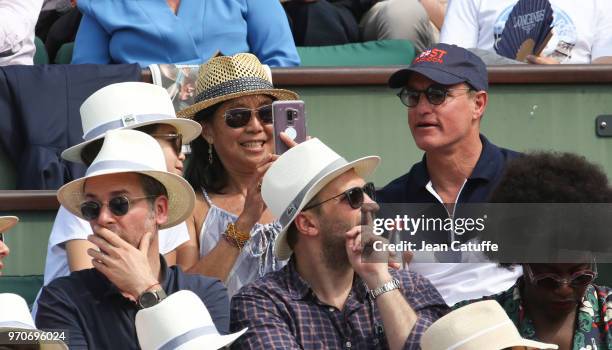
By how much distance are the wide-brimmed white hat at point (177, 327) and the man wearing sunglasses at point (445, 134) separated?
176 centimetres

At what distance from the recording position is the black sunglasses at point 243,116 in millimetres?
6098

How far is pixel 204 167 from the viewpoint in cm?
623

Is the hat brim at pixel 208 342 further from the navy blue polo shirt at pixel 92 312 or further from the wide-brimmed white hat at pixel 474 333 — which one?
the wide-brimmed white hat at pixel 474 333

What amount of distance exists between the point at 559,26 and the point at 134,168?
10.2ft

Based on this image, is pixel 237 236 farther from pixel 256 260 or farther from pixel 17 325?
pixel 17 325

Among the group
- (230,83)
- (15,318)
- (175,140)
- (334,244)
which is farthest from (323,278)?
(230,83)

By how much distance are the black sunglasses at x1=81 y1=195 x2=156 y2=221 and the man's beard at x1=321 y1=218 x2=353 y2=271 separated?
69 centimetres

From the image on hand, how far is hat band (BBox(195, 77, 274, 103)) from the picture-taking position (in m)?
6.11

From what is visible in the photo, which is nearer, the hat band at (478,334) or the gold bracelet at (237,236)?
the hat band at (478,334)

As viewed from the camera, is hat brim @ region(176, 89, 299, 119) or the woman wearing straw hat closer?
the woman wearing straw hat

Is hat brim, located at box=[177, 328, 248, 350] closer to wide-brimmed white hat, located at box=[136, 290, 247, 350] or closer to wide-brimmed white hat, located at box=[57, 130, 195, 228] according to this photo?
wide-brimmed white hat, located at box=[136, 290, 247, 350]

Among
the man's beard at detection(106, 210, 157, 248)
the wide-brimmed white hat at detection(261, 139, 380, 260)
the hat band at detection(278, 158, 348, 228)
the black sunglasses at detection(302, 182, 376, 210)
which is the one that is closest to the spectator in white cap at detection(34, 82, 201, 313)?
the man's beard at detection(106, 210, 157, 248)

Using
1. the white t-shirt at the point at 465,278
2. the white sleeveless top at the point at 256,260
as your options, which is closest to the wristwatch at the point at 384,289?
the white t-shirt at the point at 465,278

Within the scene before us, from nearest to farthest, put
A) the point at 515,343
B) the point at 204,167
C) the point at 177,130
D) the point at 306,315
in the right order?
the point at 515,343 → the point at 306,315 → the point at 177,130 → the point at 204,167
